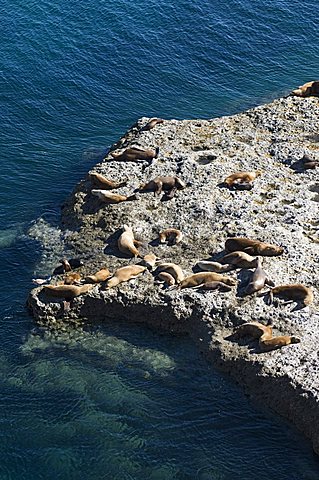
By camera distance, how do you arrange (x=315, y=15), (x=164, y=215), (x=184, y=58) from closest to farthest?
(x=164, y=215) < (x=184, y=58) < (x=315, y=15)

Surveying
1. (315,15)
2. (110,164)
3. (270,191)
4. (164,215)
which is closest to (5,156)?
(110,164)


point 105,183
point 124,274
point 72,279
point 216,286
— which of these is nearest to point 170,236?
point 124,274

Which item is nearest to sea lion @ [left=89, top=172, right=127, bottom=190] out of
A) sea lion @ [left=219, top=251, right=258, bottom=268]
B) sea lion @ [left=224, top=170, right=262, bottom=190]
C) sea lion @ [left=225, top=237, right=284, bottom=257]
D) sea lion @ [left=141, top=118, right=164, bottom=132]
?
sea lion @ [left=224, top=170, right=262, bottom=190]

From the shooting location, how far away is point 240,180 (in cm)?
3400

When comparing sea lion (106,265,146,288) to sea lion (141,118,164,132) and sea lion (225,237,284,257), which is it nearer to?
sea lion (225,237,284,257)

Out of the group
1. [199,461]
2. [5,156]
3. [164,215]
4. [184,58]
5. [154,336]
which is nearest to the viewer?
[199,461]

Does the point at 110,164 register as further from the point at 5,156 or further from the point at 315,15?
the point at 315,15

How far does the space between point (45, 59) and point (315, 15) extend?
19899 millimetres

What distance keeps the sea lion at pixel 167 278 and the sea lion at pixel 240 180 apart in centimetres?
602

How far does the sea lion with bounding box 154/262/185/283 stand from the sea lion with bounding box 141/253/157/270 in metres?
0.28

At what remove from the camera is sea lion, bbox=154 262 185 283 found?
2933 centimetres

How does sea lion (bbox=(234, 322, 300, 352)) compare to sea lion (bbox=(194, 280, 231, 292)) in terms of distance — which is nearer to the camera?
sea lion (bbox=(234, 322, 300, 352))

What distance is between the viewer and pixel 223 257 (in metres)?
30.1

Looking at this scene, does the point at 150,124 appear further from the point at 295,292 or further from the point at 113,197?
the point at 295,292
